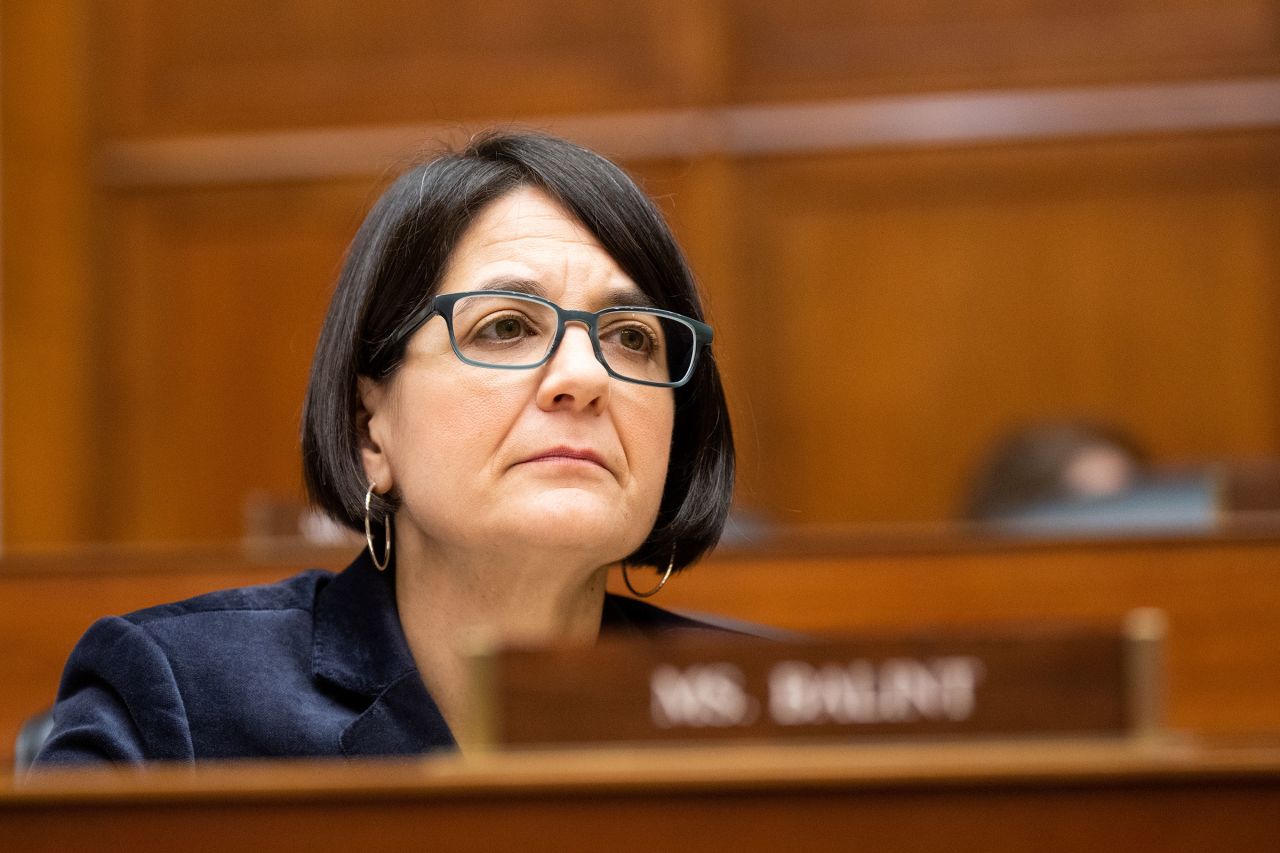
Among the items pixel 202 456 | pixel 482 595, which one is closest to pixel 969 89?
pixel 202 456

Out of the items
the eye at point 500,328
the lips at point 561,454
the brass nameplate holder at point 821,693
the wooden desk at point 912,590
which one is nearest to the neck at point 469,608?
the lips at point 561,454

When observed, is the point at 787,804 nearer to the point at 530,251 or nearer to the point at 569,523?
the point at 569,523

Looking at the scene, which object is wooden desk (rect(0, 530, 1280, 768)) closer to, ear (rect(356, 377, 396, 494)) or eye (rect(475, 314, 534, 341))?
ear (rect(356, 377, 396, 494))

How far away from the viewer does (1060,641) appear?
81 centimetres

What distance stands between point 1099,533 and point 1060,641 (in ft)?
6.11

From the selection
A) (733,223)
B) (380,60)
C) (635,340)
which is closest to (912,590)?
(635,340)

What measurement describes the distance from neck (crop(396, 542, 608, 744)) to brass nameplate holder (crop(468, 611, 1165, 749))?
25.8 inches

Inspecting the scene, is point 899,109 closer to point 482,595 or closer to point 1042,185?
point 1042,185

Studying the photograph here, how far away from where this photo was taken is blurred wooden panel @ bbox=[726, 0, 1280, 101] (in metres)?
4.20

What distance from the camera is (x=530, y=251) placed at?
59.6 inches

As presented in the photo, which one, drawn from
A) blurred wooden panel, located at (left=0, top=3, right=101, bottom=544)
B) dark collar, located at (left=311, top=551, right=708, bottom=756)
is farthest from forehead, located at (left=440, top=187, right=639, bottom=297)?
blurred wooden panel, located at (left=0, top=3, right=101, bottom=544)

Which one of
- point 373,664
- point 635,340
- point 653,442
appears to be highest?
point 635,340

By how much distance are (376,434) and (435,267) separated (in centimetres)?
19

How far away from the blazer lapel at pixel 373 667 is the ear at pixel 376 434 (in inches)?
3.6
